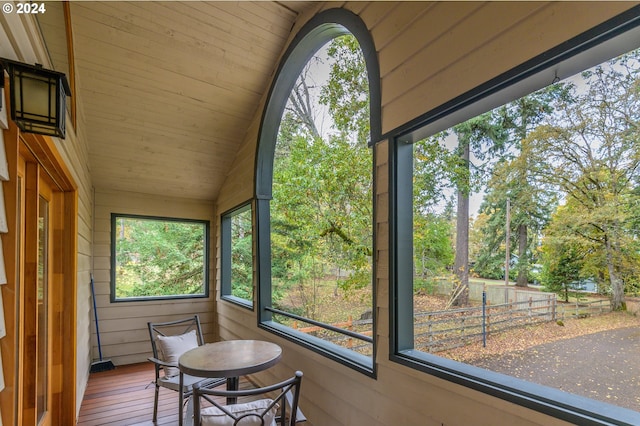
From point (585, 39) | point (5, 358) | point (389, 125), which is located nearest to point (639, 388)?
point (585, 39)

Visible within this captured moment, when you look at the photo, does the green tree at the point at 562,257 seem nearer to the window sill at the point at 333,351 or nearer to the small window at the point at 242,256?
the window sill at the point at 333,351

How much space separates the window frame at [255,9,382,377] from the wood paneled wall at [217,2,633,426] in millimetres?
60

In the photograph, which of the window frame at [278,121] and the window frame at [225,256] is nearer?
the window frame at [278,121]

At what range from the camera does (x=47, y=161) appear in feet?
6.20

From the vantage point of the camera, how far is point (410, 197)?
1.88 meters

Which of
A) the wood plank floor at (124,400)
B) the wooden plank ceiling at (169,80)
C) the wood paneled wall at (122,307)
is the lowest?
the wood plank floor at (124,400)

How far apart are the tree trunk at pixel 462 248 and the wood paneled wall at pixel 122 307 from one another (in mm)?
4126

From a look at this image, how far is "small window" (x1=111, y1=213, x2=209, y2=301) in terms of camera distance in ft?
16.1

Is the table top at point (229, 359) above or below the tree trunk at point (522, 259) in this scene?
below

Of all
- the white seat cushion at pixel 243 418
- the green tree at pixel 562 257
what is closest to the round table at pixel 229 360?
the white seat cushion at pixel 243 418

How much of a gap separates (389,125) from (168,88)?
8.78 feet

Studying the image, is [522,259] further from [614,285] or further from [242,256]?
[242,256]

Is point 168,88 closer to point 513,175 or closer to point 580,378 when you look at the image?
point 513,175

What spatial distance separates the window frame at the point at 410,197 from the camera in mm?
1045
